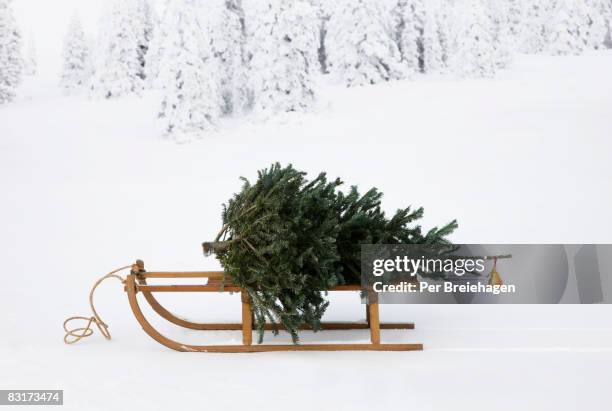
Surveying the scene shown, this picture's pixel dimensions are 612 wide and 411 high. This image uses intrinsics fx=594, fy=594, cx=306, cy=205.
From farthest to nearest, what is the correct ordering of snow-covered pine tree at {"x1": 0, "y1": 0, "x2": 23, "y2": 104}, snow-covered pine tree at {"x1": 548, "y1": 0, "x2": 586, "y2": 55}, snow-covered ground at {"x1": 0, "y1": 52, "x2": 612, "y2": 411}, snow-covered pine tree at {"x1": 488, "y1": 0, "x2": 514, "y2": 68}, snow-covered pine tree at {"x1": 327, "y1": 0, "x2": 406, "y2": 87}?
snow-covered pine tree at {"x1": 548, "y1": 0, "x2": 586, "y2": 55} → snow-covered pine tree at {"x1": 0, "y1": 0, "x2": 23, "y2": 104} → snow-covered pine tree at {"x1": 488, "y1": 0, "x2": 514, "y2": 68} → snow-covered pine tree at {"x1": 327, "y1": 0, "x2": 406, "y2": 87} → snow-covered ground at {"x1": 0, "y1": 52, "x2": 612, "y2": 411}

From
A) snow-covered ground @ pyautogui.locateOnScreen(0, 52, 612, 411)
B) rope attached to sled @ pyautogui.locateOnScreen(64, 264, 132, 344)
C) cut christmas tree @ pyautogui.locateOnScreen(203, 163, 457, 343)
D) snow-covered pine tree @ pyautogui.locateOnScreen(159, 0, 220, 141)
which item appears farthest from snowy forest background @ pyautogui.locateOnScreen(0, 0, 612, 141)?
cut christmas tree @ pyautogui.locateOnScreen(203, 163, 457, 343)

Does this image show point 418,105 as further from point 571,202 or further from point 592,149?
point 571,202

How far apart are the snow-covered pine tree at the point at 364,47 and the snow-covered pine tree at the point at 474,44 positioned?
2.33 m

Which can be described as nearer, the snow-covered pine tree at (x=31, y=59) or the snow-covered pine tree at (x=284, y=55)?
the snow-covered pine tree at (x=284, y=55)

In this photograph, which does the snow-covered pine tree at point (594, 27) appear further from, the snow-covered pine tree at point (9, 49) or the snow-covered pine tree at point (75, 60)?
the snow-covered pine tree at point (9, 49)

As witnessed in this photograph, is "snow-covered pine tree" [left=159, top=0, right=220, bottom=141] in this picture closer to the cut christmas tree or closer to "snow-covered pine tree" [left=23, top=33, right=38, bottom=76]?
the cut christmas tree

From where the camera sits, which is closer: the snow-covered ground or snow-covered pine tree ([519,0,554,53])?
the snow-covered ground

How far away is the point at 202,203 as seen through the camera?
35.0ft

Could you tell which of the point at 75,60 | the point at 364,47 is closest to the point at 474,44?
the point at 364,47

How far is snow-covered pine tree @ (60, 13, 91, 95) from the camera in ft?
101

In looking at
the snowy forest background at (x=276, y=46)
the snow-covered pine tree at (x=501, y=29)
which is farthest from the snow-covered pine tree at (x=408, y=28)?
the snow-covered pine tree at (x=501, y=29)

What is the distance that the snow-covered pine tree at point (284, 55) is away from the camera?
17.0 metres

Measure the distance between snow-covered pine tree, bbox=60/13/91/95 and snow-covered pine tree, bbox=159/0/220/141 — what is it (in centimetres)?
1555

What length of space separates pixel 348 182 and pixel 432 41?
692 inches
